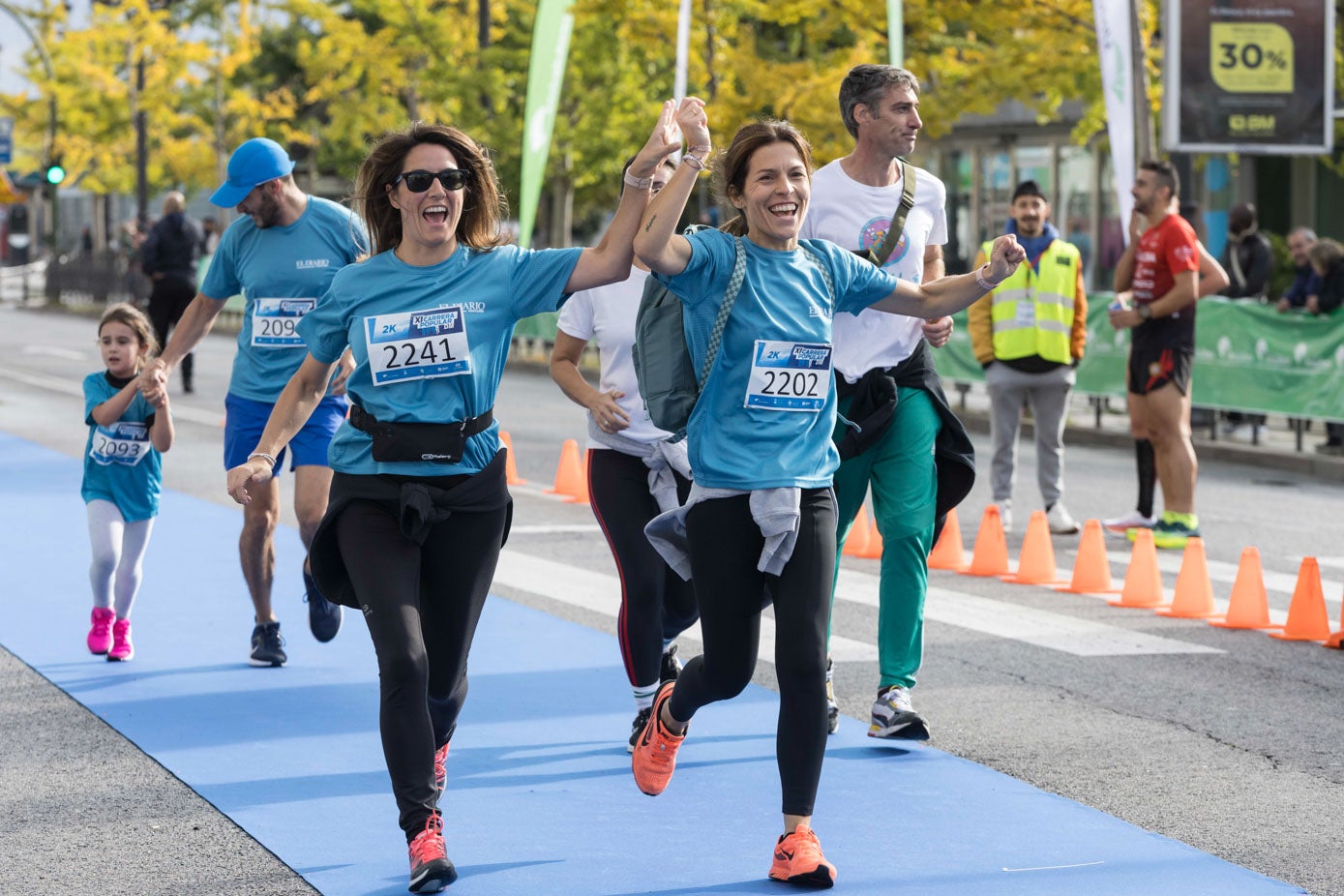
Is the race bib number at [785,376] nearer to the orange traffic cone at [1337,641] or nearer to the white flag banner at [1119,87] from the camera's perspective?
the orange traffic cone at [1337,641]

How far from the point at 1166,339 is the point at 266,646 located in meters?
5.66

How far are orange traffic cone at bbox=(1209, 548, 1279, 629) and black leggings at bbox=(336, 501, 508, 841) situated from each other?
465 cm

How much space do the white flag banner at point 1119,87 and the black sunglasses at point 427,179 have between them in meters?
11.8

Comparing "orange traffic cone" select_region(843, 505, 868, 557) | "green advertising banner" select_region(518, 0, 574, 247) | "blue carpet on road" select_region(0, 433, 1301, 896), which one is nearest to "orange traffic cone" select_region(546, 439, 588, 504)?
"orange traffic cone" select_region(843, 505, 868, 557)

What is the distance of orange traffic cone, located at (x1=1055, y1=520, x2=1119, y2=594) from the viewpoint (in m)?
9.55

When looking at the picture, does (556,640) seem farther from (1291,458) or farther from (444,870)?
(1291,458)

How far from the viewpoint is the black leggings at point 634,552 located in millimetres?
5879

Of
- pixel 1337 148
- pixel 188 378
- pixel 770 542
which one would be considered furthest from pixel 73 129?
pixel 770 542

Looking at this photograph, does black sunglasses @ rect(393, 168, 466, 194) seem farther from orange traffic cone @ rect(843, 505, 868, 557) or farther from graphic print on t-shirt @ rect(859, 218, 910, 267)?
orange traffic cone @ rect(843, 505, 868, 557)

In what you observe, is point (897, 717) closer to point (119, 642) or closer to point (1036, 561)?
point (119, 642)

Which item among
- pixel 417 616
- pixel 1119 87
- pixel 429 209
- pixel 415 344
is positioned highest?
pixel 1119 87

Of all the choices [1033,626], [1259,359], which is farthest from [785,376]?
→ [1259,359]

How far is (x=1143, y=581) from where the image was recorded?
9195mm

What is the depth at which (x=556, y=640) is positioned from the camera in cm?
818
